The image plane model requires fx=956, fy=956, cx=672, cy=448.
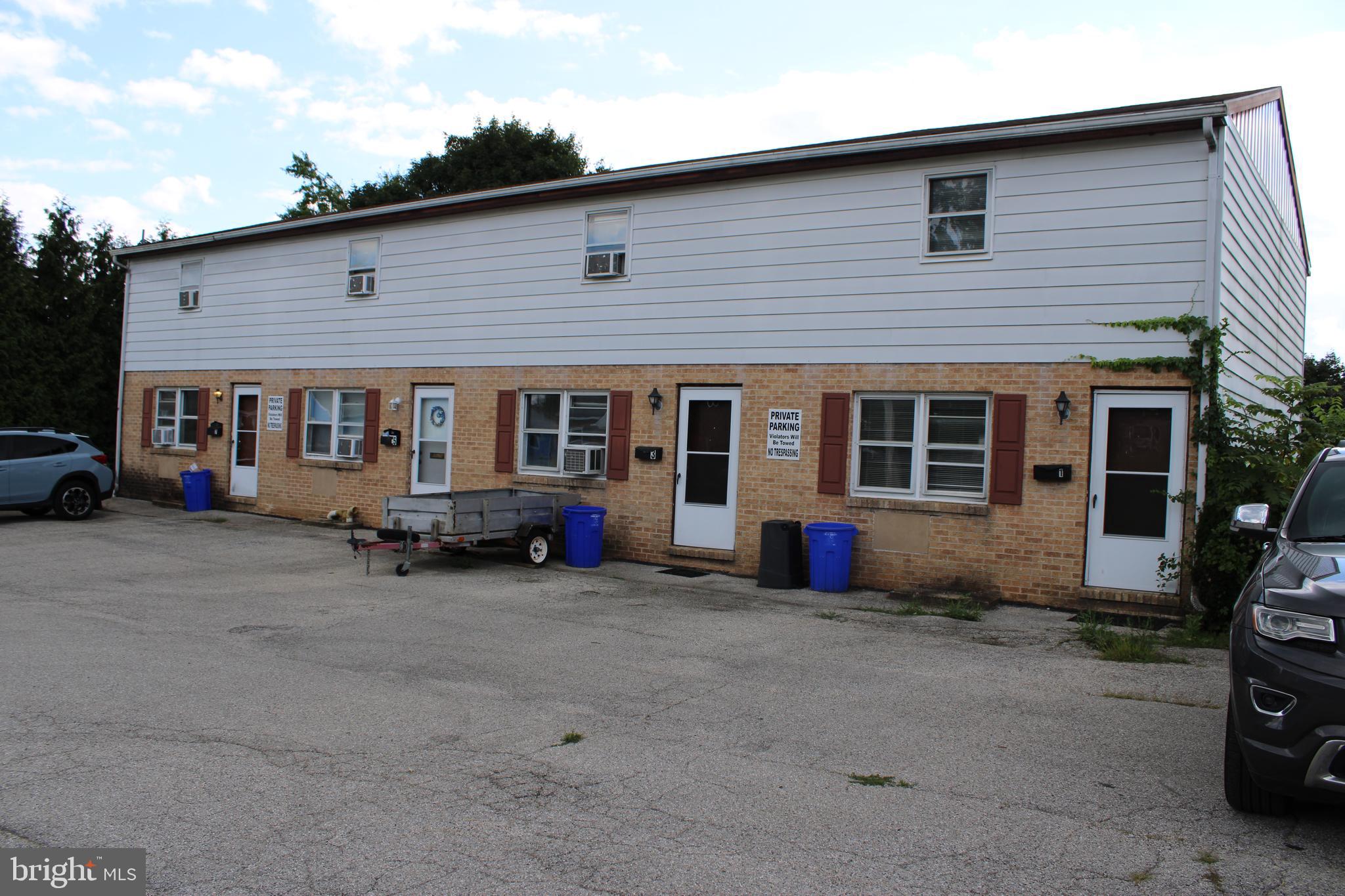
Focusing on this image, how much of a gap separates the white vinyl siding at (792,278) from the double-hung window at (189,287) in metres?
2.47

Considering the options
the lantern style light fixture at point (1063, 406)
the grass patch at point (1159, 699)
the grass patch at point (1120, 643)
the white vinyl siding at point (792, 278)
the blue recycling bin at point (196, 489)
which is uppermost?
the white vinyl siding at point (792, 278)

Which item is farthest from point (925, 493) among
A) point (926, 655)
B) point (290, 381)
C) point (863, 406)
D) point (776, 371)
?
point (290, 381)

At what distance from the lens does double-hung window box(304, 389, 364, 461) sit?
16.9 metres

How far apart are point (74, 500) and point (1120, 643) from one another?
16820 millimetres

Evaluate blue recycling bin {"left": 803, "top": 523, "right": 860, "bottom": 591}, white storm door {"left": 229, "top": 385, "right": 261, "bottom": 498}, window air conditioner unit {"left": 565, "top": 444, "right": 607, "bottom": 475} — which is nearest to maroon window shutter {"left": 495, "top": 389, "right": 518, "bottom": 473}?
window air conditioner unit {"left": 565, "top": 444, "right": 607, "bottom": 475}

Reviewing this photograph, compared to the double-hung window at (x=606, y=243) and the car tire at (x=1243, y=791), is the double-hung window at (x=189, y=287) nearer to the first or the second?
the double-hung window at (x=606, y=243)

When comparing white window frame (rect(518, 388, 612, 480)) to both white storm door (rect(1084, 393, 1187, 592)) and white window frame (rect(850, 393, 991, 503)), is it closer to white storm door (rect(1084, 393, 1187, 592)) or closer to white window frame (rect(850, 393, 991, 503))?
white window frame (rect(850, 393, 991, 503))

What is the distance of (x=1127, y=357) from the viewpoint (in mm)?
10219

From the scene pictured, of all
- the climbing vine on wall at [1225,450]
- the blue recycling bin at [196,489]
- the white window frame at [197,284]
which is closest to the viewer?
the climbing vine on wall at [1225,450]

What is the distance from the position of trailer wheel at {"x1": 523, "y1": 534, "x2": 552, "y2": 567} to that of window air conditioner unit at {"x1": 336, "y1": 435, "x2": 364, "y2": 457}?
5.13 m

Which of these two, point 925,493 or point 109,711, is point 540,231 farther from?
point 109,711

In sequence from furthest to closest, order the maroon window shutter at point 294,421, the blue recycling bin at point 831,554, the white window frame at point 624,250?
1. the maroon window shutter at point 294,421
2. the white window frame at point 624,250
3. the blue recycling bin at point 831,554

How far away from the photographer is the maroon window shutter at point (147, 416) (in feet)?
66.3

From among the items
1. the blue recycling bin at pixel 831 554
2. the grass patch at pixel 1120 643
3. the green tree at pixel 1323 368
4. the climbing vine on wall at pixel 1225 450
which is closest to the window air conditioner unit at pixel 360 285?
the blue recycling bin at pixel 831 554
